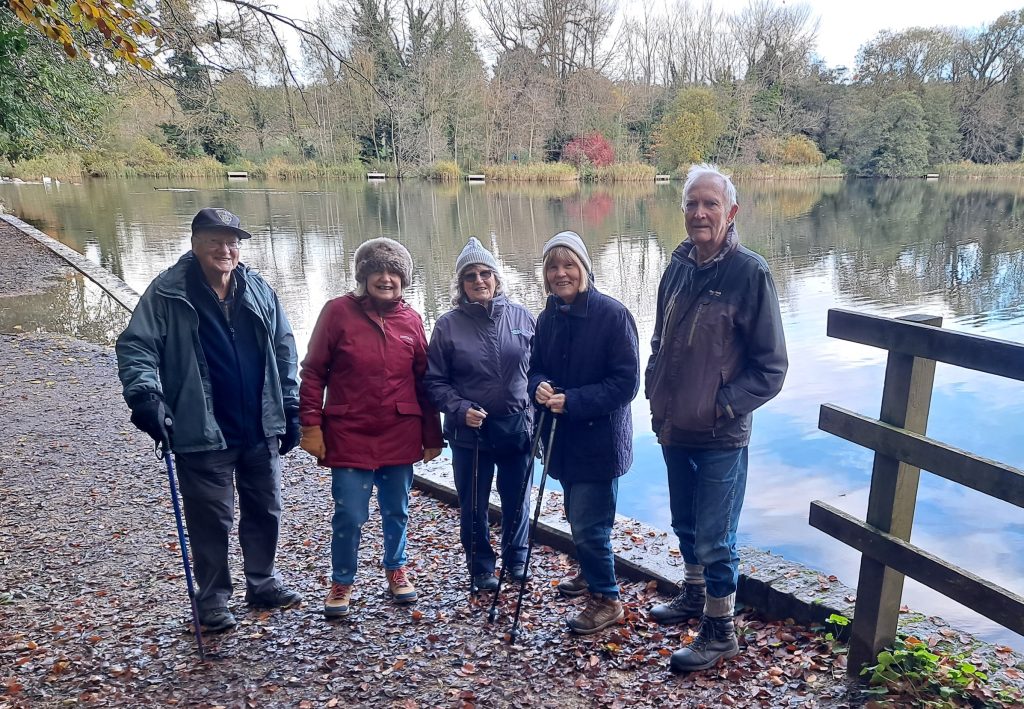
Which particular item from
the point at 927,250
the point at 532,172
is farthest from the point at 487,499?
the point at 532,172

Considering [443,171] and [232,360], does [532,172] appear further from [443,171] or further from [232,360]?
[232,360]

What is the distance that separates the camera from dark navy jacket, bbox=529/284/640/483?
306 centimetres

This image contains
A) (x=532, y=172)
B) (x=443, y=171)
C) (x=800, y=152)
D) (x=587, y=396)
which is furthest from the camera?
(x=800, y=152)

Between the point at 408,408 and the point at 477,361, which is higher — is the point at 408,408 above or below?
below

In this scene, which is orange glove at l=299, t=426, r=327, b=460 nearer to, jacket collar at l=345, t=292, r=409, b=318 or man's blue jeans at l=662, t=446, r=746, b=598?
jacket collar at l=345, t=292, r=409, b=318

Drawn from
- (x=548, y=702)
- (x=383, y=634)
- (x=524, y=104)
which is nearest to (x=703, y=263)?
(x=548, y=702)

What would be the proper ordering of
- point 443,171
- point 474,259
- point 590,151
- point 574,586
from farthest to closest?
point 590,151 → point 443,171 → point 574,586 → point 474,259

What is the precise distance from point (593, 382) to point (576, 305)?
34 cm

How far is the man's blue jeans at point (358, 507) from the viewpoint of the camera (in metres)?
3.36

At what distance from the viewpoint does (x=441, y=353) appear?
3412mm

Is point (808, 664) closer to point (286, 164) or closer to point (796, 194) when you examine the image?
point (796, 194)

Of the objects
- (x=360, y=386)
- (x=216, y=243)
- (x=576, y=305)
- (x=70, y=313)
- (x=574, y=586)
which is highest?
(x=216, y=243)

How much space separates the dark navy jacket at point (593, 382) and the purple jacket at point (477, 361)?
8.8 inches

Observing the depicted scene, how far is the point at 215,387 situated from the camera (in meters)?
3.15
